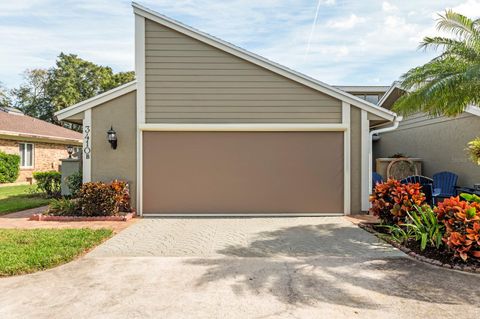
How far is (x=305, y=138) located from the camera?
8641 millimetres

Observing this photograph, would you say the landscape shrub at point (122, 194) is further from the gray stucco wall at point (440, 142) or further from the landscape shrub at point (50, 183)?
the gray stucco wall at point (440, 142)

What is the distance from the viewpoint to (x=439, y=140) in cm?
1055

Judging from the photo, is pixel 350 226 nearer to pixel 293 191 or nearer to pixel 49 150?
pixel 293 191

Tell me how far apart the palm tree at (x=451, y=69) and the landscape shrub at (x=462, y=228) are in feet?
9.72

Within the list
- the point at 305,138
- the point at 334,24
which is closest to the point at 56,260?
the point at 305,138

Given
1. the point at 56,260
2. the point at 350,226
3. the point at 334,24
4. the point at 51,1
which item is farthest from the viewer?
the point at 334,24

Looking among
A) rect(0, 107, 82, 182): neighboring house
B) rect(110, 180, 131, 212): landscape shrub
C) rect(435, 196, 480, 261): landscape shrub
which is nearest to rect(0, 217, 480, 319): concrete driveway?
rect(435, 196, 480, 261): landscape shrub

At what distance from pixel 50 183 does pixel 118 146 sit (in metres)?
4.98

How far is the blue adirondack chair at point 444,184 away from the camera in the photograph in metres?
9.18

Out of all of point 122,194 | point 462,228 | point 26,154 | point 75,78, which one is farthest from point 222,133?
point 75,78

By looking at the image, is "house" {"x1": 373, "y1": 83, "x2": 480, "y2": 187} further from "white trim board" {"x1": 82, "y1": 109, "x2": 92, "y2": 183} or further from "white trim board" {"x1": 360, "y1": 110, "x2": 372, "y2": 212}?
"white trim board" {"x1": 82, "y1": 109, "x2": 92, "y2": 183}

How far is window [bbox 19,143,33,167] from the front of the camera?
59.9 ft

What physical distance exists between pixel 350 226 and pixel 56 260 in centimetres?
580

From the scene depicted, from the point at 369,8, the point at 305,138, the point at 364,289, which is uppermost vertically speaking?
the point at 369,8
